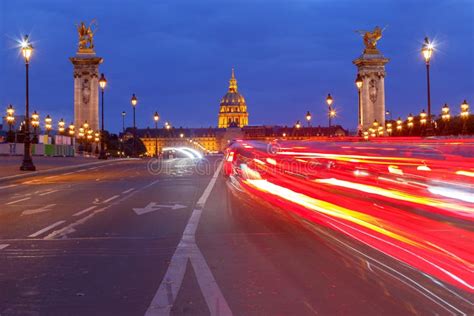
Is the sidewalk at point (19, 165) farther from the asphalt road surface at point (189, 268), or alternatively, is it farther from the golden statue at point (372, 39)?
the golden statue at point (372, 39)

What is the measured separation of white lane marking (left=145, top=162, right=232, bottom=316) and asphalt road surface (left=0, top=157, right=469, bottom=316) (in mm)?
12

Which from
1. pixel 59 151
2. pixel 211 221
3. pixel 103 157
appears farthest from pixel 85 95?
pixel 211 221

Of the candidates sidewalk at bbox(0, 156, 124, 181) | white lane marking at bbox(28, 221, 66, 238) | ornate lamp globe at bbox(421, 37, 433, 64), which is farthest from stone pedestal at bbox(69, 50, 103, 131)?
white lane marking at bbox(28, 221, 66, 238)

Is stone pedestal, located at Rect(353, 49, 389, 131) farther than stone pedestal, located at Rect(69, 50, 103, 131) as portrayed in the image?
Yes

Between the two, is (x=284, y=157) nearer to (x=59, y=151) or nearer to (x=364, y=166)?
(x=364, y=166)

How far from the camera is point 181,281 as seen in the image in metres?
8.06

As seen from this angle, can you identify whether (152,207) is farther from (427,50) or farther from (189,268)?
(427,50)

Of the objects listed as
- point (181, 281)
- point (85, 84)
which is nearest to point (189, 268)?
point (181, 281)

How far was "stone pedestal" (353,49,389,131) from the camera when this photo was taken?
9506 cm

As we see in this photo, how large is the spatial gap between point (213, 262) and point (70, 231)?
4554 mm

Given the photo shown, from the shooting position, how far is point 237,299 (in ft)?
23.4

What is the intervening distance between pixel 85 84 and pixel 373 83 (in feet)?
137

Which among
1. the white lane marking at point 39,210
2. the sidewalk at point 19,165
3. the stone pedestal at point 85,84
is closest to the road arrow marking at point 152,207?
the white lane marking at point 39,210

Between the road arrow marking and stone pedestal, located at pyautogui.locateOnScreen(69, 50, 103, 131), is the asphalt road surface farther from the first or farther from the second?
stone pedestal, located at pyautogui.locateOnScreen(69, 50, 103, 131)
